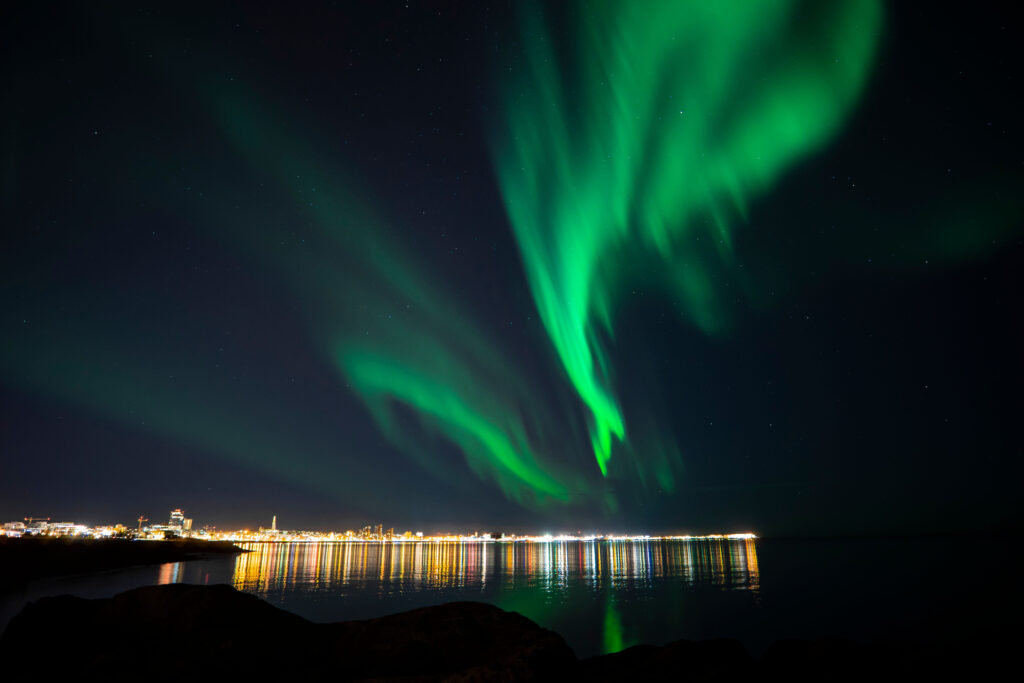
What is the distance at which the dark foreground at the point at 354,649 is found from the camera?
11.8 metres

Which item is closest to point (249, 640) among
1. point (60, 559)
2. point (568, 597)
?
point (568, 597)

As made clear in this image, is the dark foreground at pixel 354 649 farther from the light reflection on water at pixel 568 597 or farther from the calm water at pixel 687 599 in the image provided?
the light reflection on water at pixel 568 597

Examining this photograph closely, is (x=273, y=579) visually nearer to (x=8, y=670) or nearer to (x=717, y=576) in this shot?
(x=717, y=576)

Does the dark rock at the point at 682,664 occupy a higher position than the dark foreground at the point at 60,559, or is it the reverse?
the dark rock at the point at 682,664

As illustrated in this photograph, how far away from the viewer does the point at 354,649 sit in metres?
13.5

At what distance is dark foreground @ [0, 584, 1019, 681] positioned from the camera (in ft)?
38.8

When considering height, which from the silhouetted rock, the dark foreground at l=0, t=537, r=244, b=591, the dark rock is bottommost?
the dark foreground at l=0, t=537, r=244, b=591

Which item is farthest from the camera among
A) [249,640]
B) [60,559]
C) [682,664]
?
[60,559]

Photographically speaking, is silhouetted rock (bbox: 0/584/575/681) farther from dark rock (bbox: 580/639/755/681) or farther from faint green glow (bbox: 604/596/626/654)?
faint green glow (bbox: 604/596/626/654)

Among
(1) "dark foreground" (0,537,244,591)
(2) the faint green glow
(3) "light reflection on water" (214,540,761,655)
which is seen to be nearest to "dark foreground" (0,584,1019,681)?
(2) the faint green glow

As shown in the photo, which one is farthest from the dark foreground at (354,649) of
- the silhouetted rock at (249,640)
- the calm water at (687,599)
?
the calm water at (687,599)

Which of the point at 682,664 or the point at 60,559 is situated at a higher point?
the point at 682,664

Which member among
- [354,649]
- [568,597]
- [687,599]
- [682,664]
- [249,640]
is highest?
[249,640]

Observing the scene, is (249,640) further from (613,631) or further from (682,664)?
(613,631)
